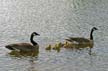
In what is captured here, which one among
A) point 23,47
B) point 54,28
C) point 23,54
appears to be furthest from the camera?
point 54,28

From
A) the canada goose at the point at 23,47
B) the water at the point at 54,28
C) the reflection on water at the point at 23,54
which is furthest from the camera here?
the canada goose at the point at 23,47

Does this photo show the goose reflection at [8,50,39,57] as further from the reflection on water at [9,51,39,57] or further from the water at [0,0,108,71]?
the water at [0,0,108,71]

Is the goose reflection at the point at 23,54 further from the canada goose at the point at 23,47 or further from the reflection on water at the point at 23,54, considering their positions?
the canada goose at the point at 23,47

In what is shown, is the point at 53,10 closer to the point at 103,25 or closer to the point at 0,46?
the point at 103,25

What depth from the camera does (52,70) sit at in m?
15.5

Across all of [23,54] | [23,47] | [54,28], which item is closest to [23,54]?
[23,54]

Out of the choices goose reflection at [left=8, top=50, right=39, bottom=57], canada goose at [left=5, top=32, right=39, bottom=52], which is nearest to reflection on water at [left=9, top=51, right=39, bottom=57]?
goose reflection at [left=8, top=50, right=39, bottom=57]

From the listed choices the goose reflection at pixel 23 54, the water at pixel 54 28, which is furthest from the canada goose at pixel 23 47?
the water at pixel 54 28

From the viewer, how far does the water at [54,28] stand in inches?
653

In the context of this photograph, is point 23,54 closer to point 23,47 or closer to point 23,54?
point 23,54

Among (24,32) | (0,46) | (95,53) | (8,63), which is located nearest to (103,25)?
(24,32)

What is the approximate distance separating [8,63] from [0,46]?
302 cm

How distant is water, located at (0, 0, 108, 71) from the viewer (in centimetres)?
1658

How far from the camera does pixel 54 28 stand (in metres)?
25.2
